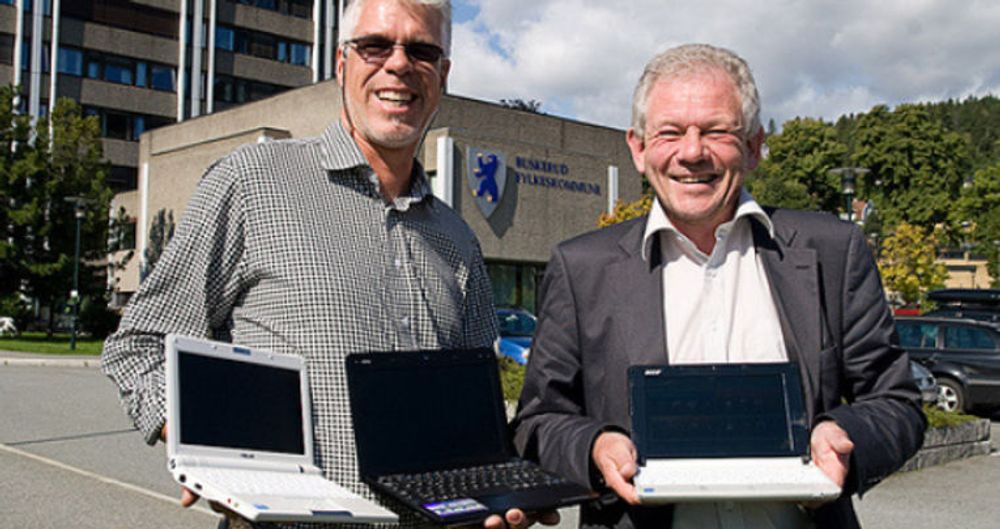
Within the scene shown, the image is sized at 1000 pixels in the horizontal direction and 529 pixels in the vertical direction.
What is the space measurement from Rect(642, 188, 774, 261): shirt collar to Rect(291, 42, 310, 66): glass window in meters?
63.2

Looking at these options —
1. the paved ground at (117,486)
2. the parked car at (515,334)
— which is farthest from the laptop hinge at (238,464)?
the parked car at (515,334)

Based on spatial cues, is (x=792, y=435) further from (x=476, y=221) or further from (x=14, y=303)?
(x=14, y=303)

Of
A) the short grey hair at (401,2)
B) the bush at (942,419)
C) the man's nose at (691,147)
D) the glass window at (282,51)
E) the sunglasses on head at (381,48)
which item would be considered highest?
the glass window at (282,51)

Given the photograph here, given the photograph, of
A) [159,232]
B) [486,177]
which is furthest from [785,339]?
[159,232]

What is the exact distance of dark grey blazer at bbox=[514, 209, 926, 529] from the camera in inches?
88.9

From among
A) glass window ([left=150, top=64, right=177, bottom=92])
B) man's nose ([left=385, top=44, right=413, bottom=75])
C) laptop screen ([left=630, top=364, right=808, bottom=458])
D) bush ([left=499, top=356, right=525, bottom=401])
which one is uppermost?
glass window ([left=150, top=64, right=177, bottom=92])

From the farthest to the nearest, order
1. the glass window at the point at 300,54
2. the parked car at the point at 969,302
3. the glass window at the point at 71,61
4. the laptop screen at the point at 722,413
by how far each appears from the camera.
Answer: the glass window at the point at 300,54 → the glass window at the point at 71,61 → the parked car at the point at 969,302 → the laptop screen at the point at 722,413

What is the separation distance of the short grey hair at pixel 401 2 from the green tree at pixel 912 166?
6355 centimetres

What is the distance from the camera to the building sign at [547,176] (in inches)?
1310

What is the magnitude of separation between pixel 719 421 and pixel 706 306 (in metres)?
0.38

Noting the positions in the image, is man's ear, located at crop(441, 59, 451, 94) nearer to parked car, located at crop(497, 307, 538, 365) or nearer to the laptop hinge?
the laptop hinge

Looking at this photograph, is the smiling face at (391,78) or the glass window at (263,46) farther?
the glass window at (263,46)

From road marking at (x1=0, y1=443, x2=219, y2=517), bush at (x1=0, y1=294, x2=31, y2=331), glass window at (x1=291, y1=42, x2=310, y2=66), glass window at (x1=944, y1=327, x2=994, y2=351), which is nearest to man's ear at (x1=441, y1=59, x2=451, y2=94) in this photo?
road marking at (x1=0, y1=443, x2=219, y2=517)

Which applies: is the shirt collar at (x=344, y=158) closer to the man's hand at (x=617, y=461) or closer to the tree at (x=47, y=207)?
the man's hand at (x=617, y=461)
